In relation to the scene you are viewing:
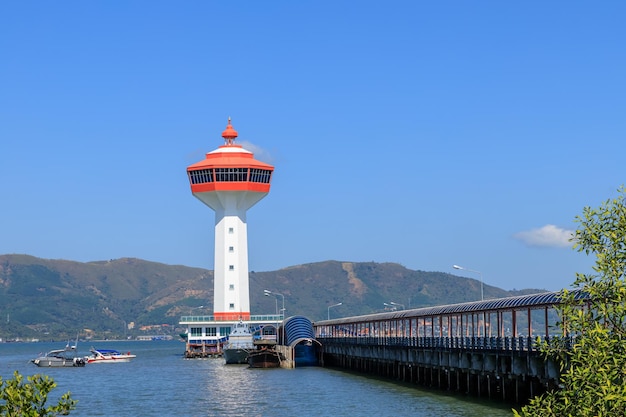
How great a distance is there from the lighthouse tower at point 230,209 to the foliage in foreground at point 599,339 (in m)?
132

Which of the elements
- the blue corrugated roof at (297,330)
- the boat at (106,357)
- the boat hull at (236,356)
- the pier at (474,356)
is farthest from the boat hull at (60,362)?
the pier at (474,356)

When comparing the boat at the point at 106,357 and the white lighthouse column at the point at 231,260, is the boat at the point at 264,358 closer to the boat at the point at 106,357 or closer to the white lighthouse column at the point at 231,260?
the white lighthouse column at the point at 231,260

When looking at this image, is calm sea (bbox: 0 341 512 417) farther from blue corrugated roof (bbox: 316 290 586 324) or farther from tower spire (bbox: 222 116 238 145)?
tower spire (bbox: 222 116 238 145)

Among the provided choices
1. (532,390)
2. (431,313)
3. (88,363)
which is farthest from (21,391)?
(88,363)

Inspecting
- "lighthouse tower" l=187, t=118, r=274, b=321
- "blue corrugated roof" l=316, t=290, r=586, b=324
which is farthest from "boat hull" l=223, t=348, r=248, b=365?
"blue corrugated roof" l=316, t=290, r=586, b=324

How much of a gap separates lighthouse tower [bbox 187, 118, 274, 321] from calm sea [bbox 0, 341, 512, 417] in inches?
1565

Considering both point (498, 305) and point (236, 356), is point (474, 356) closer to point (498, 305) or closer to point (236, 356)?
point (498, 305)

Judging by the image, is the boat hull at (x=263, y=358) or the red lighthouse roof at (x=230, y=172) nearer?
the boat hull at (x=263, y=358)

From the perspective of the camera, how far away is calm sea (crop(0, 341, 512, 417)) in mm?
67125

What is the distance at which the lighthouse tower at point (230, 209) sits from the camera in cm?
15912

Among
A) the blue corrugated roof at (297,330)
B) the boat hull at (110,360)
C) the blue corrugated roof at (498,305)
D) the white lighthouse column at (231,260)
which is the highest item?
the white lighthouse column at (231,260)

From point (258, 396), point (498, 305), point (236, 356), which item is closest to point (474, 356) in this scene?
point (498, 305)

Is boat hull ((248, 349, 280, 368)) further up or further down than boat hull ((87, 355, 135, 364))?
further up

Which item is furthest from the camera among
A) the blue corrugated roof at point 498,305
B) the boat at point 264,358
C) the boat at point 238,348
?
the boat at point 238,348
